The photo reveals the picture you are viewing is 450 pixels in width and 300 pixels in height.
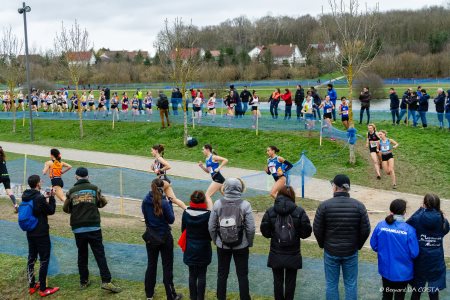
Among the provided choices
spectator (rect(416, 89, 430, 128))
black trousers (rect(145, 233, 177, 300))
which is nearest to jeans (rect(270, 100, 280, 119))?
spectator (rect(416, 89, 430, 128))

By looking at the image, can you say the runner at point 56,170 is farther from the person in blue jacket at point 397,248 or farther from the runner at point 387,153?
the runner at point 387,153

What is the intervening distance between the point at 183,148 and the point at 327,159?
7.20m

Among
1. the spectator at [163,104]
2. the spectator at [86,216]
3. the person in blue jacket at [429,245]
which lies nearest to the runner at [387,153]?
the person in blue jacket at [429,245]

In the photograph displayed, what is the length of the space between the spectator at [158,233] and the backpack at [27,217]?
1795 millimetres

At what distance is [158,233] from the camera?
706 centimetres

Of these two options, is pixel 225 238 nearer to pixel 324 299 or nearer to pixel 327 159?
pixel 324 299

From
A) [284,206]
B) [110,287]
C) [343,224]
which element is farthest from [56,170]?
[343,224]

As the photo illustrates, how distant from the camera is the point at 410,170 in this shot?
1736 cm

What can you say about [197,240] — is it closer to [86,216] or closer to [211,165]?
[86,216]

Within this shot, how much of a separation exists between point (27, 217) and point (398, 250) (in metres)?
5.27

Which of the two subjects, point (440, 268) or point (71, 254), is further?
point (71, 254)

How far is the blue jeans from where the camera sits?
21.1 ft

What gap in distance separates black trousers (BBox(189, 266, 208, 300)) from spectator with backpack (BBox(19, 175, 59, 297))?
239 centimetres

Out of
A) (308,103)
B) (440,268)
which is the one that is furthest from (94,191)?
(308,103)
